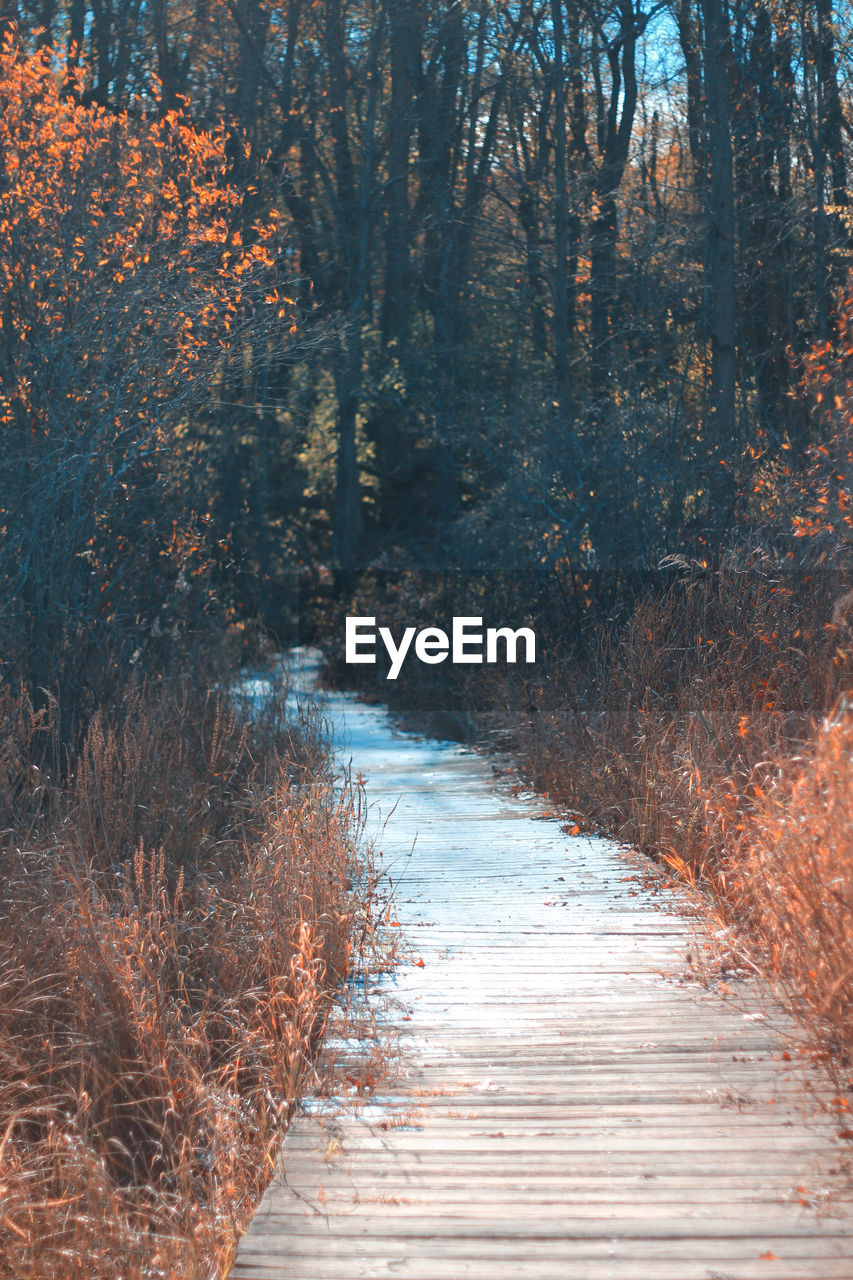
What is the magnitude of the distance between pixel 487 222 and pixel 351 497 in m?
5.31

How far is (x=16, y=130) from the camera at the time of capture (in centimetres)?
995

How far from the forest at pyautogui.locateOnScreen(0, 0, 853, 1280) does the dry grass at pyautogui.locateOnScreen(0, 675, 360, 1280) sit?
3 centimetres

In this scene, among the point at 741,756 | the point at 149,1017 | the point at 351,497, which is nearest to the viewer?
the point at 149,1017

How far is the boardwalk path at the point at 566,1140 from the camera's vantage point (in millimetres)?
2777

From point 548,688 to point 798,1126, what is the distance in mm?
7081

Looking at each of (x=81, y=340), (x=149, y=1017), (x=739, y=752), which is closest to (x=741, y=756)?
(x=739, y=752)

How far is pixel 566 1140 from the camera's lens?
3.33 metres

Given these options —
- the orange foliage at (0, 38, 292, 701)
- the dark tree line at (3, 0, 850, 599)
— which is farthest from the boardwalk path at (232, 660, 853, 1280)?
the dark tree line at (3, 0, 850, 599)

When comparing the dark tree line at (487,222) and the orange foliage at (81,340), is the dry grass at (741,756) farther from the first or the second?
the dark tree line at (487,222)

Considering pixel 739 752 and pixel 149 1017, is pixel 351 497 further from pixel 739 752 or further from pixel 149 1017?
pixel 149 1017

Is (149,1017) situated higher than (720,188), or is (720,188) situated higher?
(720,188)

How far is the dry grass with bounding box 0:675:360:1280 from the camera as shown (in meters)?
3.71

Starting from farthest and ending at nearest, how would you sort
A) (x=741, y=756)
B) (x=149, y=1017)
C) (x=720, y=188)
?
(x=720, y=188), (x=741, y=756), (x=149, y=1017)

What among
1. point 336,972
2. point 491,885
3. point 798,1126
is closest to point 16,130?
point 491,885
